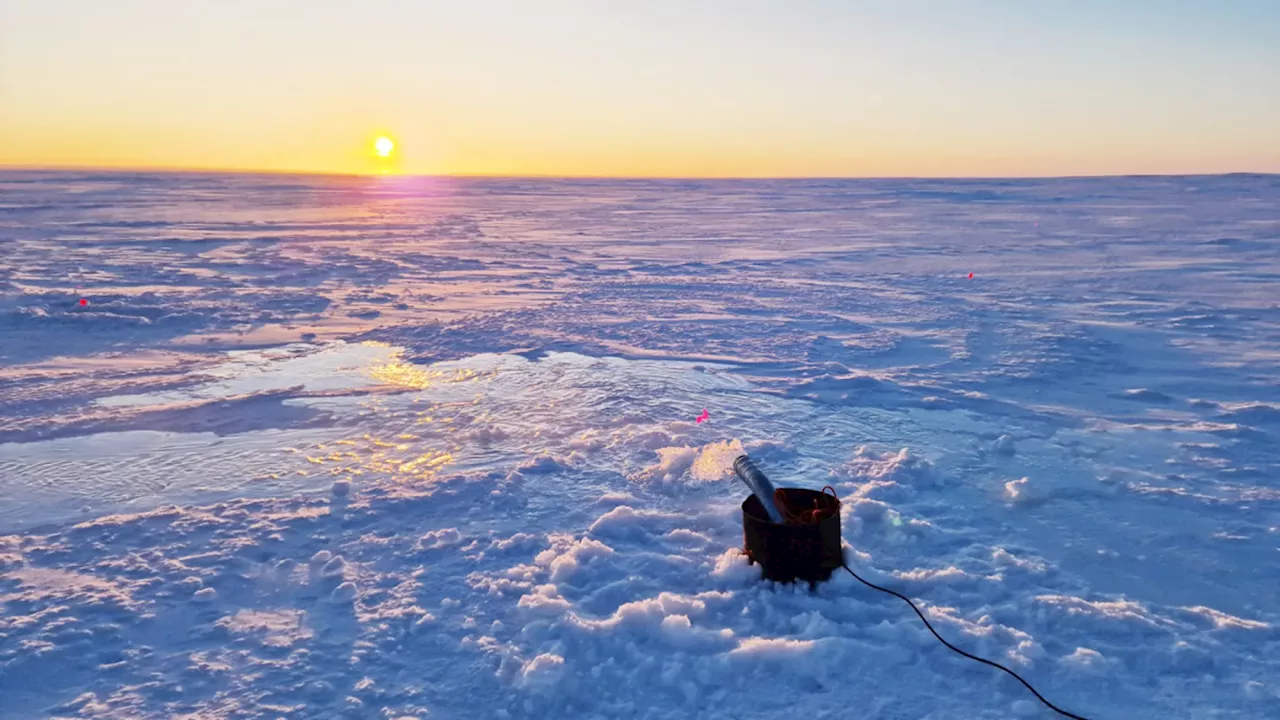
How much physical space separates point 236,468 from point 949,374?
6.41 m

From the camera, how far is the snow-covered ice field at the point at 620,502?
332 cm

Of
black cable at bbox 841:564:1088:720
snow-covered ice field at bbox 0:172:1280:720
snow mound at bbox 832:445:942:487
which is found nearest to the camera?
black cable at bbox 841:564:1088:720

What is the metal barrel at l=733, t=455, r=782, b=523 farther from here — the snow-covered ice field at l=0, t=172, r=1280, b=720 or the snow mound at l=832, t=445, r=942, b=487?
the snow mound at l=832, t=445, r=942, b=487

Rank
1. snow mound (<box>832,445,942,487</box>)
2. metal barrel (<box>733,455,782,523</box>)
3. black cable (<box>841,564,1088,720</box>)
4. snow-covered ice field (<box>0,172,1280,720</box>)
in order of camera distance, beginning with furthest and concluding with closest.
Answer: snow mound (<box>832,445,942,487</box>), metal barrel (<box>733,455,782,523</box>), snow-covered ice field (<box>0,172,1280,720</box>), black cable (<box>841,564,1088,720</box>)

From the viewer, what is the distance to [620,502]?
16.4ft

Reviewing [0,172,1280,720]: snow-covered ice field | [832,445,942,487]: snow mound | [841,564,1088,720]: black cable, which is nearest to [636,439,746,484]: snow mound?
[0,172,1280,720]: snow-covered ice field

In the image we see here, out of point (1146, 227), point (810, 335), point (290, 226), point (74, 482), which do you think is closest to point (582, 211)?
point (290, 226)

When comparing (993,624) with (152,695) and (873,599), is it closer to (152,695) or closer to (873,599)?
(873,599)

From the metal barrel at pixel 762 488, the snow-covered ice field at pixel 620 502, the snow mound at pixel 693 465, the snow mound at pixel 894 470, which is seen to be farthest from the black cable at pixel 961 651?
the snow mound at pixel 693 465

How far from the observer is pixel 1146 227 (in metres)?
23.2

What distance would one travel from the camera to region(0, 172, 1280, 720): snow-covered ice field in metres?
3.32

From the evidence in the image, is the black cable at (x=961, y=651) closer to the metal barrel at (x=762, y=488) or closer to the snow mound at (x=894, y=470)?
the metal barrel at (x=762, y=488)

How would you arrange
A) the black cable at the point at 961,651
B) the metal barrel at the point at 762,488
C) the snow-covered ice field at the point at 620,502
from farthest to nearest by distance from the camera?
the metal barrel at the point at 762,488
the snow-covered ice field at the point at 620,502
the black cable at the point at 961,651

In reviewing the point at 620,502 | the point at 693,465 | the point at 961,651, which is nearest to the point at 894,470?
the point at 693,465
